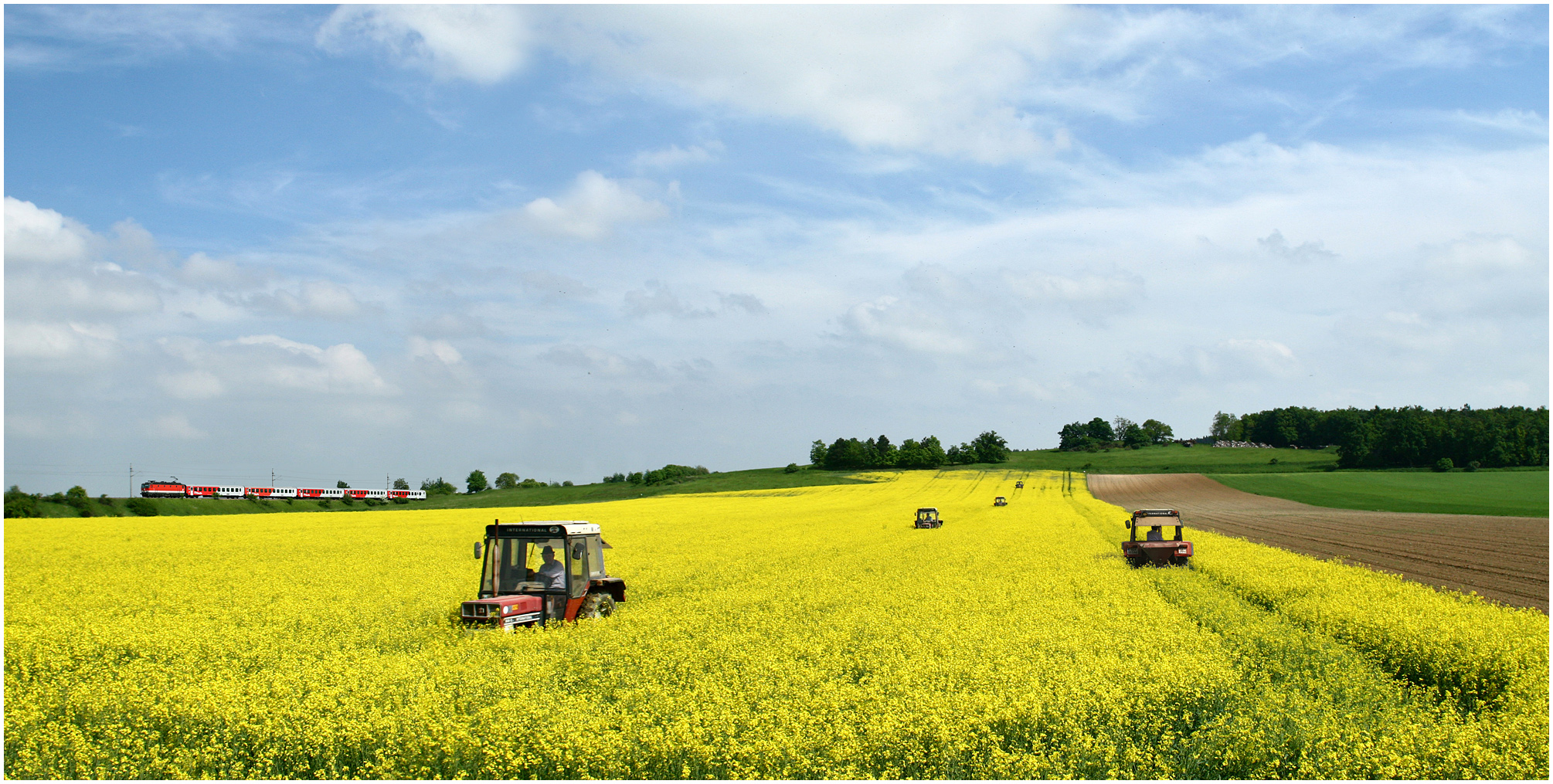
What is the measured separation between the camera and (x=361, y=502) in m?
79.3

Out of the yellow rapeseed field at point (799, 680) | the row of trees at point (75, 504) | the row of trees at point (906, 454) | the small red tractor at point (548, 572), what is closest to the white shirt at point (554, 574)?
the small red tractor at point (548, 572)

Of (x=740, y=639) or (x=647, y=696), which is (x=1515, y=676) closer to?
(x=740, y=639)

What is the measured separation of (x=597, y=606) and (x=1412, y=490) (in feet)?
274

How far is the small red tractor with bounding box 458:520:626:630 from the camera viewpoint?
13.7 meters

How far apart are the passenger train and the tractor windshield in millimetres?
68169

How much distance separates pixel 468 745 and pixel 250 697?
327 cm

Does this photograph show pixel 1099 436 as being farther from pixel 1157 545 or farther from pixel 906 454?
pixel 1157 545

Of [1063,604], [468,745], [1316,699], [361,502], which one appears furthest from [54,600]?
[361,502]

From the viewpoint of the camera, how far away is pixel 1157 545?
23.0 meters

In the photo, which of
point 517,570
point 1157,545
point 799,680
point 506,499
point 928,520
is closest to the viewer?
point 799,680

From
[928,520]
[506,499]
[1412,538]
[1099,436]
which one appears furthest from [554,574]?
[1099,436]

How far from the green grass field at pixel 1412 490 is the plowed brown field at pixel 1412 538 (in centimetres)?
432

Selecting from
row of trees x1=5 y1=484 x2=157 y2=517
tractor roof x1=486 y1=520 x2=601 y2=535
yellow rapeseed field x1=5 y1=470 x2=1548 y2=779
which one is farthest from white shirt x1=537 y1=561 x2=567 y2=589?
row of trees x1=5 y1=484 x2=157 y2=517

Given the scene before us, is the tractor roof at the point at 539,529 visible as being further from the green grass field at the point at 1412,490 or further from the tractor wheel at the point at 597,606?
the green grass field at the point at 1412,490
